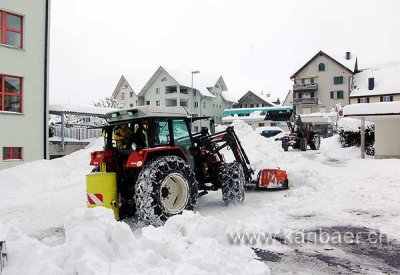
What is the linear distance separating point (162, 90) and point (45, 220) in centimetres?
4898

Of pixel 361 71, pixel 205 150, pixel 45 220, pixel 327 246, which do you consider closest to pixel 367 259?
pixel 327 246

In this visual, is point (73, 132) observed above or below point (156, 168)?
above

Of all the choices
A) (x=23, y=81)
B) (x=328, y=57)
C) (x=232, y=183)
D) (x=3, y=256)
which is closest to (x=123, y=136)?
(x=232, y=183)

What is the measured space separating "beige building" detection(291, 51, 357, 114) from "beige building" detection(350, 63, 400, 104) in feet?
4.32

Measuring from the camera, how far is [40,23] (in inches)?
595

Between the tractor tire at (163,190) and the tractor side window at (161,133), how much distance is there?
0.53 metres

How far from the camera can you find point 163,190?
236 inches

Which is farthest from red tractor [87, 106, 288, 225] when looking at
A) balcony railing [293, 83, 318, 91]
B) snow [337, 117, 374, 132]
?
balcony railing [293, 83, 318, 91]

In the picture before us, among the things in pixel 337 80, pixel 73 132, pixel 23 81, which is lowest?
pixel 73 132

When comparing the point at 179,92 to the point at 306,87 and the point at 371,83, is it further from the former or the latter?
the point at 371,83

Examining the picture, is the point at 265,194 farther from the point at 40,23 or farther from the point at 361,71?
the point at 361,71

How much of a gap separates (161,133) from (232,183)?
1.93 meters

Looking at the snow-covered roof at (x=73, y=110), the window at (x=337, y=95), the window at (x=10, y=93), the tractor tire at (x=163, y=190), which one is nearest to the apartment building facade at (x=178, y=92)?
the window at (x=337, y=95)

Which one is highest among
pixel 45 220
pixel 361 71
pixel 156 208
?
pixel 361 71
